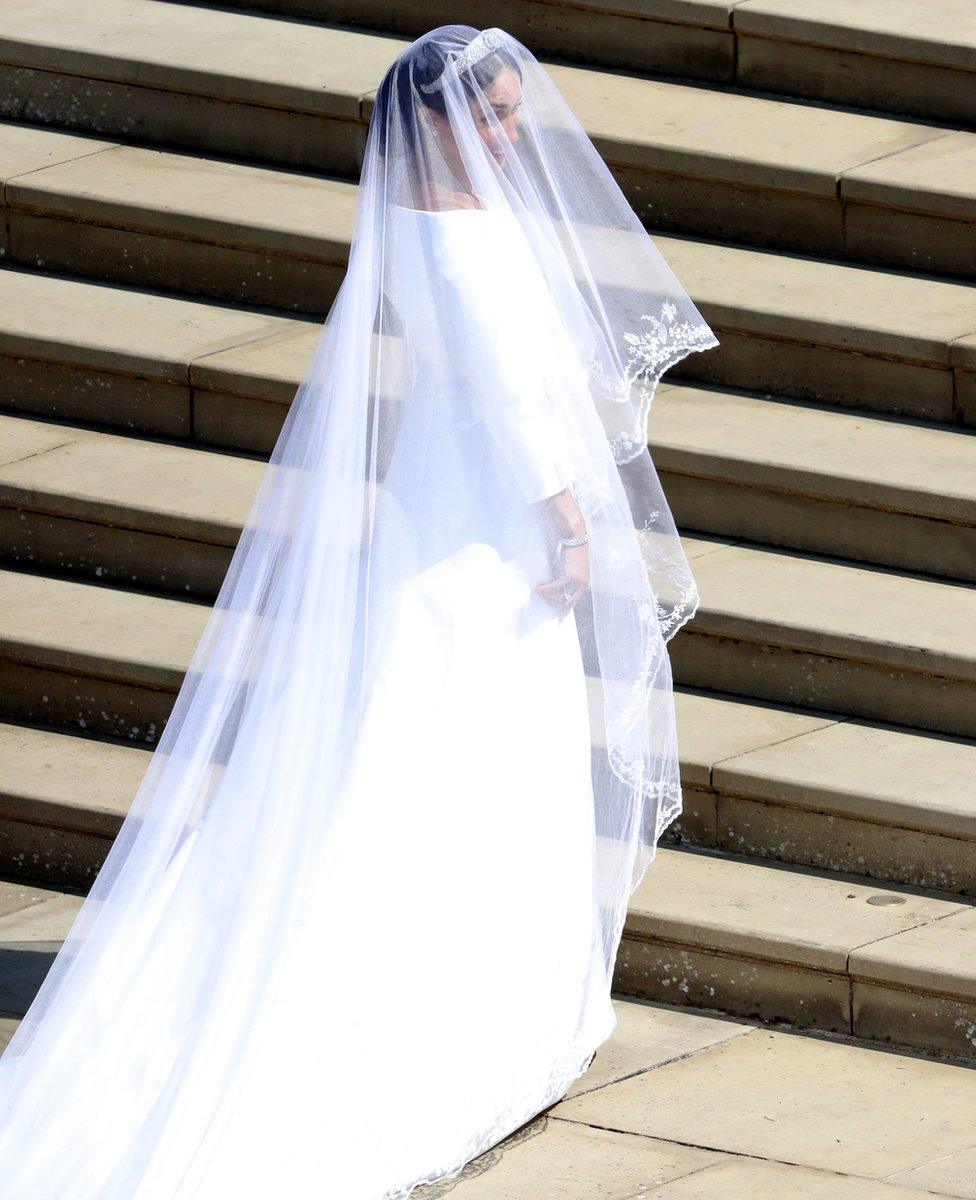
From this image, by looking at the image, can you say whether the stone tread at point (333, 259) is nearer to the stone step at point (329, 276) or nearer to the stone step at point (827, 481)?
the stone step at point (329, 276)

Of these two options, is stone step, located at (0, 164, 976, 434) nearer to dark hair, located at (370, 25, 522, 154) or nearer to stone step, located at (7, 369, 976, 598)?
stone step, located at (7, 369, 976, 598)

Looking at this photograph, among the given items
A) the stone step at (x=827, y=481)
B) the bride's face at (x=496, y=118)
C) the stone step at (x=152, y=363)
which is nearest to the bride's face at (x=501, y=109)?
the bride's face at (x=496, y=118)

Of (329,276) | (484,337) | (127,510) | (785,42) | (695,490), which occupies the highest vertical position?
(785,42)

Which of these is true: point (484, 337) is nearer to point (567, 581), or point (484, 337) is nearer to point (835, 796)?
point (567, 581)

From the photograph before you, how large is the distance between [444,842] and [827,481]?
6.35ft

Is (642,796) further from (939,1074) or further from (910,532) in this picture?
(910,532)

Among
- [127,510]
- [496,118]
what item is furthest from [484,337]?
[127,510]

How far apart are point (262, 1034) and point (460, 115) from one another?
187 cm

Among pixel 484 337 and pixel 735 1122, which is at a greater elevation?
pixel 484 337

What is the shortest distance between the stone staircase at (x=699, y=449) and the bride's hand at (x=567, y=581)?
3.31 ft

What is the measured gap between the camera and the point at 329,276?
23.3 feet

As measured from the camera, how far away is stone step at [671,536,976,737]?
575 centimetres

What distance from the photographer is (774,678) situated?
594cm

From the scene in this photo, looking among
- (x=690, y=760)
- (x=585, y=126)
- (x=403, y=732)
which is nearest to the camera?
(x=403, y=732)
